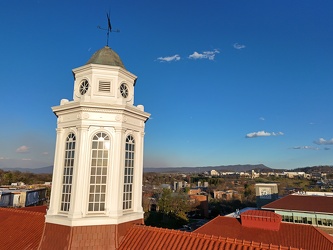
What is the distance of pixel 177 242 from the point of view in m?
7.04

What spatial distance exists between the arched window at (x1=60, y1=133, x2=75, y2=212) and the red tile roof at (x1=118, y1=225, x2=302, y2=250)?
2267mm

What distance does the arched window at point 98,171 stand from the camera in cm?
827

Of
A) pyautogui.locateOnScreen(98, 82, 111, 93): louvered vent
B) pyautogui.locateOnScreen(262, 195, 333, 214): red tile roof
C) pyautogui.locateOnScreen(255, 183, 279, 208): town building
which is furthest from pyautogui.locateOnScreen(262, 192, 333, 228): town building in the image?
pyautogui.locateOnScreen(98, 82, 111, 93): louvered vent

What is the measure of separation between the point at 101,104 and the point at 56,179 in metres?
3.01

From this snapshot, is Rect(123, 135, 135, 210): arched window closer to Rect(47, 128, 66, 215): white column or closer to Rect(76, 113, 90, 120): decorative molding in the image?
Rect(76, 113, 90, 120): decorative molding

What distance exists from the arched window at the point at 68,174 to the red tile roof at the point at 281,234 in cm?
1294

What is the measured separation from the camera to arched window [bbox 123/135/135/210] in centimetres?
884

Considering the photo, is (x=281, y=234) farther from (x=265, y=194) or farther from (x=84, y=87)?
(x=265, y=194)

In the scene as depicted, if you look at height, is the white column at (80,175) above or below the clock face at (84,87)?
below

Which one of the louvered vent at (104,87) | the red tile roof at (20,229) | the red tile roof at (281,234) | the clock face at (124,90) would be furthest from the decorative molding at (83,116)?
the red tile roof at (281,234)

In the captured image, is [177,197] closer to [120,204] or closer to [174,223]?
[174,223]

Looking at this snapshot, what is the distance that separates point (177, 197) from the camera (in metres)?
53.3

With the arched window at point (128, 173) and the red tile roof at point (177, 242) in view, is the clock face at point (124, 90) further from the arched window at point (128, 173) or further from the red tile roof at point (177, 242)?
the red tile roof at point (177, 242)

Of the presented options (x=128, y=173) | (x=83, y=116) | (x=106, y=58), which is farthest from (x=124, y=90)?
(x=128, y=173)
